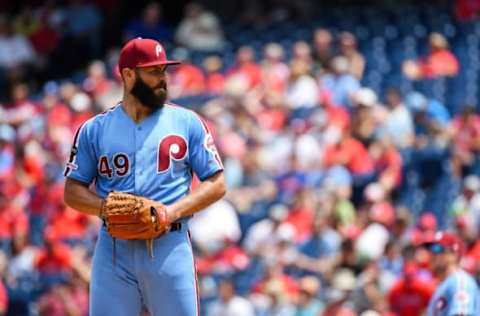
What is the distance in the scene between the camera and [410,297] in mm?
10047

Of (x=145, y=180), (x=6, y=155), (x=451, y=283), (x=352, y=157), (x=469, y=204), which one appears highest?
(x=6, y=155)

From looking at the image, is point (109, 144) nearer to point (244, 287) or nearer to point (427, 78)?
point (244, 287)

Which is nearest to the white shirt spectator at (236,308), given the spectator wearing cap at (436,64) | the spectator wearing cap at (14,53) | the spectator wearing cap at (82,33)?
the spectator wearing cap at (436,64)

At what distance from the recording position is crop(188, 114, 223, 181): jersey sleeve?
6.54m

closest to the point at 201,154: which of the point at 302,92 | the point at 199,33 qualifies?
the point at 302,92

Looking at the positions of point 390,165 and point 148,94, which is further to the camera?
point 390,165

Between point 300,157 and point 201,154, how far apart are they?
766 centimetres

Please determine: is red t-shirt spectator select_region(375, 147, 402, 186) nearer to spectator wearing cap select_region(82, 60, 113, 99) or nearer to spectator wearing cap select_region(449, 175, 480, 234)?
spectator wearing cap select_region(449, 175, 480, 234)

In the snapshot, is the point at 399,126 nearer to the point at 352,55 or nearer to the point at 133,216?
the point at 352,55

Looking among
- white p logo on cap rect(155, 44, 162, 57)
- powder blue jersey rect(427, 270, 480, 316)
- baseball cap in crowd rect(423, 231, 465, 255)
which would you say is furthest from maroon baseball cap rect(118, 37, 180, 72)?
baseball cap in crowd rect(423, 231, 465, 255)

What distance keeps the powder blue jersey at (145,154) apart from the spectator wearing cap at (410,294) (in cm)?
373

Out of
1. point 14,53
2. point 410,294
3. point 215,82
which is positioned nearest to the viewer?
point 410,294

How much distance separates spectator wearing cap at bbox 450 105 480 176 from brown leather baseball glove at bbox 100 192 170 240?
7.29m

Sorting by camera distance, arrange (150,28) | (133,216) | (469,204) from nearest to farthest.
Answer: (133,216) < (469,204) < (150,28)
